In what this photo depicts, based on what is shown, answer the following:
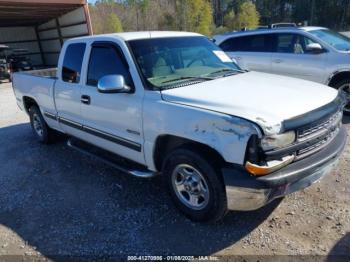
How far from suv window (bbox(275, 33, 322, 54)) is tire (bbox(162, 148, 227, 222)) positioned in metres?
5.01

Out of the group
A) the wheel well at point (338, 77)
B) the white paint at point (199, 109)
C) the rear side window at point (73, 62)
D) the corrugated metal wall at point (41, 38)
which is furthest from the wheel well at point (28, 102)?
→ the corrugated metal wall at point (41, 38)

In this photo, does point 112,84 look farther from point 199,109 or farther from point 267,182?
point 267,182

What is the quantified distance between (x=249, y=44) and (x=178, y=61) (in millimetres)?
4798

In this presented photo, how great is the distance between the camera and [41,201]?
13.8 feet

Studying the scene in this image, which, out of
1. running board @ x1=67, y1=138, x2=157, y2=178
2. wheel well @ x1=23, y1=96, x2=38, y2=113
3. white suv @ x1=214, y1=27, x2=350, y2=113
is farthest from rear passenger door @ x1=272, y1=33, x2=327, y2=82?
wheel well @ x1=23, y1=96, x2=38, y2=113

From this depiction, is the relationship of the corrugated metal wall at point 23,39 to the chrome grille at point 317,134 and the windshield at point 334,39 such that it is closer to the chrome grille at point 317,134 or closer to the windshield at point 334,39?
the windshield at point 334,39

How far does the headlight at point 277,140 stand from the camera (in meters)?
2.72

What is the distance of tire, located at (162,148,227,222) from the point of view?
121 inches

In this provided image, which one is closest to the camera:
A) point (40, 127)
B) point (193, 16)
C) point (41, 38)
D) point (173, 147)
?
point (173, 147)

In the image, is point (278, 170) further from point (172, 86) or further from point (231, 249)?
point (172, 86)

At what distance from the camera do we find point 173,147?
3531 millimetres

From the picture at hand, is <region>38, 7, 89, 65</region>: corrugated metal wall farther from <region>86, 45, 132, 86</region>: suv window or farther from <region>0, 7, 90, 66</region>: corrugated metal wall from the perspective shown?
<region>86, 45, 132, 86</region>: suv window

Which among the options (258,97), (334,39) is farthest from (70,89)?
(334,39)

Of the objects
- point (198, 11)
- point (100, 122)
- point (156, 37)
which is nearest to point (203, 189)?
point (100, 122)
